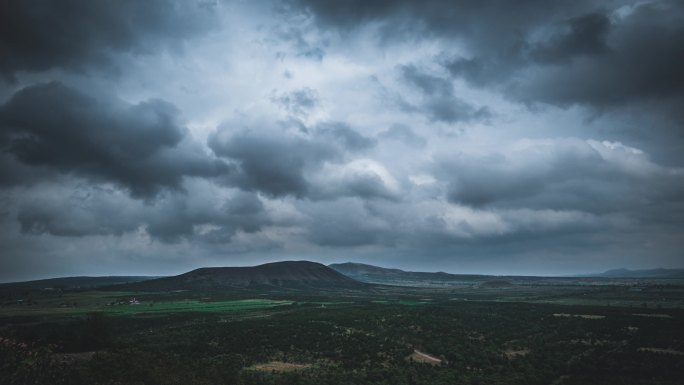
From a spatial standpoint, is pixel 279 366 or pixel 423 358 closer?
pixel 279 366

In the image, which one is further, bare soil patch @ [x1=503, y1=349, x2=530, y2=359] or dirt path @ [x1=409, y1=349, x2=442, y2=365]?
bare soil patch @ [x1=503, y1=349, x2=530, y2=359]

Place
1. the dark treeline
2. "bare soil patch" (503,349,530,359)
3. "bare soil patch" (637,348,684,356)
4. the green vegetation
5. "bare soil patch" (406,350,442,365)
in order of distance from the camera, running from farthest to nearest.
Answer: "bare soil patch" (637,348,684,356) < "bare soil patch" (503,349,530,359) < "bare soil patch" (406,350,442,365) < the green vegetation < the dark treeline

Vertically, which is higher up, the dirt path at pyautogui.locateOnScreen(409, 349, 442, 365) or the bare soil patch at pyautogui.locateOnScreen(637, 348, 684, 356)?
the dirt path at pyautogui.locateOnScreen(409, 349, 442, 365)

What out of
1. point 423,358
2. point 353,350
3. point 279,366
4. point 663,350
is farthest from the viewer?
point 663,350

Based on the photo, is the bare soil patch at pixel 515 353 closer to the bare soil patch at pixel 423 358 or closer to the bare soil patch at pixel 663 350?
the bare soil patch at pixel 423 358

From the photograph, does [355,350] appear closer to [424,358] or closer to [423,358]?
[423,358]

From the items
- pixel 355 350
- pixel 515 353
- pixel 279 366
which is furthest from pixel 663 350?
pixel 279 366

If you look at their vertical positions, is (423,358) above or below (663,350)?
above

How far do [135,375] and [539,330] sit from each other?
7501 centimetres

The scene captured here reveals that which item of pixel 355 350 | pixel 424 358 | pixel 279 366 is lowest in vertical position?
pixel 424 358

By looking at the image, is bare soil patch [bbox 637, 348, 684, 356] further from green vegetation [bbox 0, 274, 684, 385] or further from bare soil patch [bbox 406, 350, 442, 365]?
bare soil patch [bbox 406, 350, 442, 365]

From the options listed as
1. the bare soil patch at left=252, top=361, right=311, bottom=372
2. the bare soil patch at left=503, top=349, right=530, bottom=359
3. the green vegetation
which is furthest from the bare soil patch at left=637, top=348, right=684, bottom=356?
the bare soil patch at left=252, top=361, right=311, bottom=372

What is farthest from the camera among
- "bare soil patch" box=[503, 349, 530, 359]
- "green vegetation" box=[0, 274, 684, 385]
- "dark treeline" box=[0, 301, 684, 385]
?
"bare soil patch" box=[503, 349, 530, 359]

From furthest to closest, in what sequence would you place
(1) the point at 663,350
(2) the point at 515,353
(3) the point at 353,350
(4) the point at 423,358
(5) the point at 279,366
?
(1) the point at 663,350 → (2) the point at 515,353 → (3) the point at 353,350 → (4) the point at 423,358 → (5) the point at 279,366
